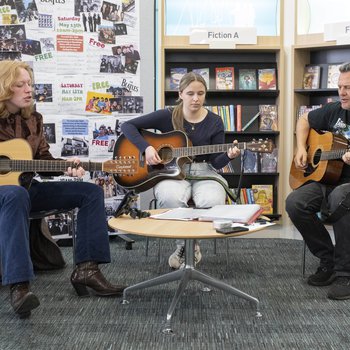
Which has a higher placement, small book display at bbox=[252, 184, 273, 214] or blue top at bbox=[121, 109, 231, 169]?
blue top at bbox=[121, 109, 231, 169]

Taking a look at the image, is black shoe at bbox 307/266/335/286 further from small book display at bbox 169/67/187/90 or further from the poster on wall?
small book display at bbox 169/67/187/90

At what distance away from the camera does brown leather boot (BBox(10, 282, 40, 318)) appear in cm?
234

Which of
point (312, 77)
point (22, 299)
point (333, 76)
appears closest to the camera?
point (22, 299)

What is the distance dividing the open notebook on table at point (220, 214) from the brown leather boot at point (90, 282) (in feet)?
1.47

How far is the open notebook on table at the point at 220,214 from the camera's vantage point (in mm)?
2318

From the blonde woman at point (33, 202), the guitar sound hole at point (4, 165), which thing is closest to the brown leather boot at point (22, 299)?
the blonde woman at point (33, 202)

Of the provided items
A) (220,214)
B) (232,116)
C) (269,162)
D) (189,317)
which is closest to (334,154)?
(220,214)

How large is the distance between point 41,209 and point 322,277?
1.59 metres

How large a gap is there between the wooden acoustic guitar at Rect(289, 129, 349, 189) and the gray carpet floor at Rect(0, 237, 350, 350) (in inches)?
23.5

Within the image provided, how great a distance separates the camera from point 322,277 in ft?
9.66

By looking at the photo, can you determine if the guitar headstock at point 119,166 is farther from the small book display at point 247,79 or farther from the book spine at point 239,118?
the small book display at point 247,79

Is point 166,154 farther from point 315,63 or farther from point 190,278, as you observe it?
point 315,63

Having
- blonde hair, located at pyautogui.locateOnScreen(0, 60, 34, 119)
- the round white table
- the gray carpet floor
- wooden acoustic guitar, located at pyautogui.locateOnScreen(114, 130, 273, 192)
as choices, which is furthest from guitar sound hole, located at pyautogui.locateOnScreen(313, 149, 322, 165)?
blonde hair, located at pyautogui.locateOnScreen(0, 60, 34, 119)

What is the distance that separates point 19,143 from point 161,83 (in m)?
1.80
